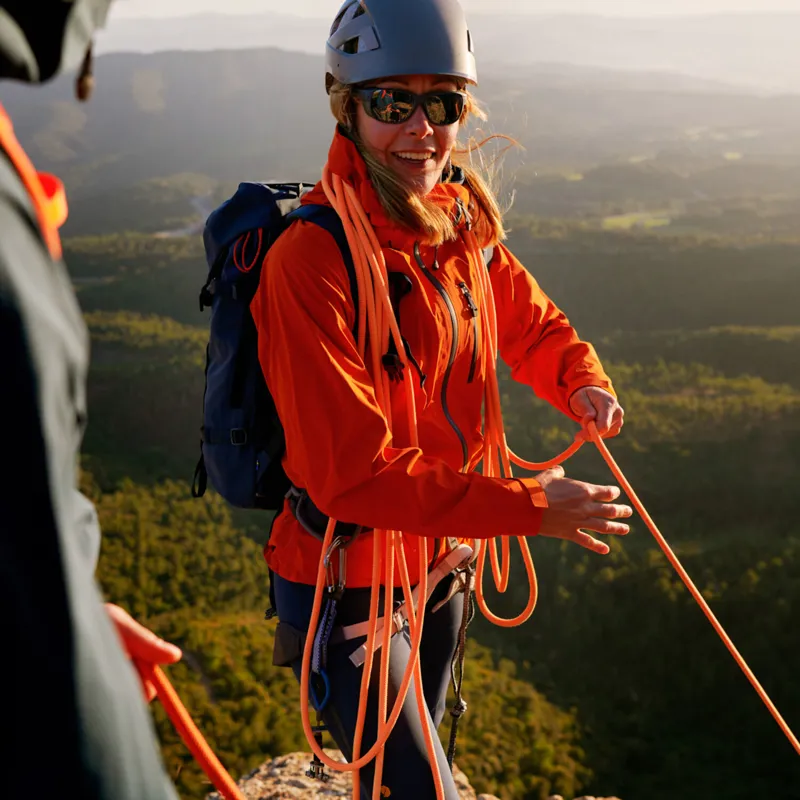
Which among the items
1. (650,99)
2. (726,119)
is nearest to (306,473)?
(726,119)

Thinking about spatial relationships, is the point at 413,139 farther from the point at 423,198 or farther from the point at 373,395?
the point at 373,395

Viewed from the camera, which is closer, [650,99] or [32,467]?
[32,467]

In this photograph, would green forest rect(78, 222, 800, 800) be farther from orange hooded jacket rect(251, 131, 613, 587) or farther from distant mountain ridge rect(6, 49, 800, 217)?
distant mountain ridge rect(6, 49, 800, 217)

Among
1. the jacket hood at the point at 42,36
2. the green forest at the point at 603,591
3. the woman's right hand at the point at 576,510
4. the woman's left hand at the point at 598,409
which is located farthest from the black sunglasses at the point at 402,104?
the green forest at the point at 603,591

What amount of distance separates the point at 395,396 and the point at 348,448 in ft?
0.97

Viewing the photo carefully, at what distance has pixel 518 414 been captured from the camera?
15.1 meters

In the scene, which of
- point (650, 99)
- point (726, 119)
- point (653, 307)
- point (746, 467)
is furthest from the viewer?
point (650, 99)

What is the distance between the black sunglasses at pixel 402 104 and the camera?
241 centimetres

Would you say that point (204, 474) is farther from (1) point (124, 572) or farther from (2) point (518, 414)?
(2) point (518, 414)

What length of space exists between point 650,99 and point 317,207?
178ft

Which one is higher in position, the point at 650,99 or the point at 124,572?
the point at 650,99

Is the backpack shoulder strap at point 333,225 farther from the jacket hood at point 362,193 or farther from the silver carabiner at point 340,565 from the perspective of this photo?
the silver carabiner at point 340,565

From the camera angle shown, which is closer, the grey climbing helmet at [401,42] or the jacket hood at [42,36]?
the jacket hood at [42,36]

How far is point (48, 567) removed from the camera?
0.83 m
